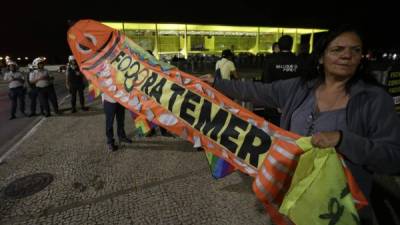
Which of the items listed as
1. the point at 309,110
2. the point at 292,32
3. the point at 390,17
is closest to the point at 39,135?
the point at 309,110

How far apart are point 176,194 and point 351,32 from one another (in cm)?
304

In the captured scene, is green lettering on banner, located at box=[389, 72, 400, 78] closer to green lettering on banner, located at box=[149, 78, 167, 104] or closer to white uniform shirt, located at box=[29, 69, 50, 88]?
green lettering on banner, located at box=[149, 78, 167, 104]

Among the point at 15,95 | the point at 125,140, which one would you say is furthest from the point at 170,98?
the point at 15,95

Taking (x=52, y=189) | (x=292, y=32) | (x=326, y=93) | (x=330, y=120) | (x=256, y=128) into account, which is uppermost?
(x=292, y=32)

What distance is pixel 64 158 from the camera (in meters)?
5.14

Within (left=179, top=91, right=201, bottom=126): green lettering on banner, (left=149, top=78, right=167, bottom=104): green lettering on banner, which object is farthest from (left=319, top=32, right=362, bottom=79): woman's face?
(left=149, top=78, right=167, bottom=104): green lettering on banner

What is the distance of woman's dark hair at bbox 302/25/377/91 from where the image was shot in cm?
157

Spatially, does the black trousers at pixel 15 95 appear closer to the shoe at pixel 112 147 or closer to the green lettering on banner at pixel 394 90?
the shoe at pixel 112 147

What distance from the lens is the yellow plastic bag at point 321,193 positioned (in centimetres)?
143

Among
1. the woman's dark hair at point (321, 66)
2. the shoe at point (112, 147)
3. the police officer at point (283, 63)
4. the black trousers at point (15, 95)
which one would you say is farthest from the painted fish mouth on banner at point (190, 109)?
the black trousers at point (15, 95)

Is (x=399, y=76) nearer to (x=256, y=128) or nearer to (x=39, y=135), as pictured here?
(x=256, y=128)

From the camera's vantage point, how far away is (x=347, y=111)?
150 centimetres

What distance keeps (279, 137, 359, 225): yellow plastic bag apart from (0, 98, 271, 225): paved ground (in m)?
1.75

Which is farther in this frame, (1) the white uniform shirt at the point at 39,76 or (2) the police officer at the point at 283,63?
(1) the white uniform shirt at the point at 39,76
